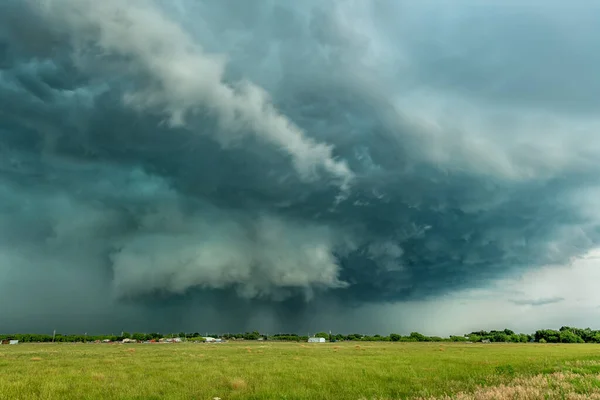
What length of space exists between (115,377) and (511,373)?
26752 mm

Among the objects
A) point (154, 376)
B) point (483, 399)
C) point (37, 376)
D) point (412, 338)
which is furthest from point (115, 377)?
point (412, 338)

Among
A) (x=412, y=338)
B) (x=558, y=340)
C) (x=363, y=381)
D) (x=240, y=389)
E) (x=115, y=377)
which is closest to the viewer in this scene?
(x=240, y=389)

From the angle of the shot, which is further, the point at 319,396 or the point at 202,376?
the point at 202,376

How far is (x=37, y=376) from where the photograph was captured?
2705 centimetres

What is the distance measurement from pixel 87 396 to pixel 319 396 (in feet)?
38.7

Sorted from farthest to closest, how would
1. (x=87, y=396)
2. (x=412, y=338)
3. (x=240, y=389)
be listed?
(x=412, y=338) → (x=240, y=389) → (x=87, y=396)

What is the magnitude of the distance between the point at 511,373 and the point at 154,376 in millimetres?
24330

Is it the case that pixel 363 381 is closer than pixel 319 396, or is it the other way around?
pixel 319 396

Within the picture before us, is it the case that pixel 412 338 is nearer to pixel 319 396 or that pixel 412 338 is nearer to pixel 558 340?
pixel 558 340

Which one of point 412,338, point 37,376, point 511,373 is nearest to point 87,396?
point 37,376

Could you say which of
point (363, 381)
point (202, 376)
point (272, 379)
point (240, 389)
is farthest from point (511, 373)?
point (202, 376)

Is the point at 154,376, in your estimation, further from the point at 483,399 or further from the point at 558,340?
the point at 558,340

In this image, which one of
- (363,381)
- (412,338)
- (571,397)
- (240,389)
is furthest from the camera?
(412,338)

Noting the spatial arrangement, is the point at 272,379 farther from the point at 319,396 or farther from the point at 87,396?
the point at 87,396
